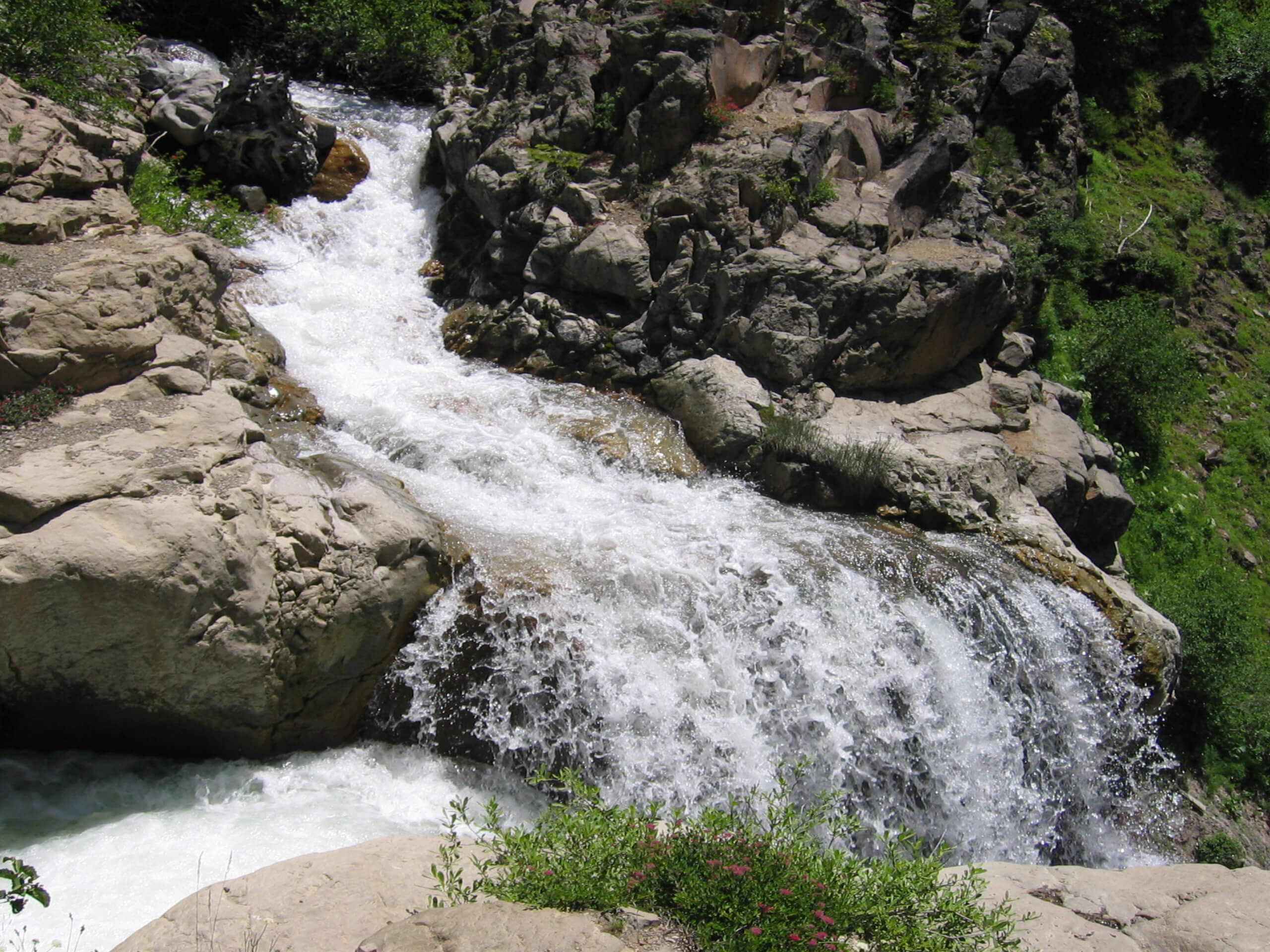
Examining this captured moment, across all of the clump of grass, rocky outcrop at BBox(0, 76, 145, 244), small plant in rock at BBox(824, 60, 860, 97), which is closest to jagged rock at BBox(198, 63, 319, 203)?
rocky outcrop at BBox(0, 76, 145, 244)

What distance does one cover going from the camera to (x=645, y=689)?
7.50 m

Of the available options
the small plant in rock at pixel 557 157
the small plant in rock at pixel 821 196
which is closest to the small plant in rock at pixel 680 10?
the small plant in rock at pixel 557 157

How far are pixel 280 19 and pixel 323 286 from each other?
8774 mm

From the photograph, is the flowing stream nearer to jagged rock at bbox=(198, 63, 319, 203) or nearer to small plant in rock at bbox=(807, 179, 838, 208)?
small plant in rock at bbox=(807, 179, 838, 208)

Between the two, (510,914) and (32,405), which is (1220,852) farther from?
(32,405)

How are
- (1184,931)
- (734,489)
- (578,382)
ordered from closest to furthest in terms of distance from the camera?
(1184,931)
(734,489)
(578,382)

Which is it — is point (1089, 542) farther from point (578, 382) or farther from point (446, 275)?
point (446, 275)

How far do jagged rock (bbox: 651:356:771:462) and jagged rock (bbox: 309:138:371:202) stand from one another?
6750 millimetres

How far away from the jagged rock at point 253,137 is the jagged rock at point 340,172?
479mm

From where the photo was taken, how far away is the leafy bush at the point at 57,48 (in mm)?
10109

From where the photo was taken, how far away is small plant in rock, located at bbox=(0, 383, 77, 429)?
670cm

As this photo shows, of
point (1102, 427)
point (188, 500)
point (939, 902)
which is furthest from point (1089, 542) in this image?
point (188, 500)

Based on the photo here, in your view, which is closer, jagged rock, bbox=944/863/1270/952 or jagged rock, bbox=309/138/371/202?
jagged rock, bbox=944/863/1270/952

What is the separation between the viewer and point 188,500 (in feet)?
21.6
